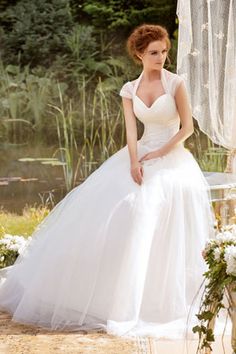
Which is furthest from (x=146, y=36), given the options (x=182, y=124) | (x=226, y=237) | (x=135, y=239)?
(x=226, y=237)

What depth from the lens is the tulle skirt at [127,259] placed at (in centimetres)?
413

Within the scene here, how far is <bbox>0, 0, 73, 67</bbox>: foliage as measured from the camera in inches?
471

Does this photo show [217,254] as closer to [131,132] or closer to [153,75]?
[131,132]

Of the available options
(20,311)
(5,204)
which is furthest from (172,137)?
(5,204)

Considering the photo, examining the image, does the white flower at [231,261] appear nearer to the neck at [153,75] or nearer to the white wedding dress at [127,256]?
the white wedding dress at [127,256]

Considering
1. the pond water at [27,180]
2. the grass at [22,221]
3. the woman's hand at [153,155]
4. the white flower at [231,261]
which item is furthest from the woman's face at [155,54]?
the pond water at [27,180]

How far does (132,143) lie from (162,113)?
186 millimetres

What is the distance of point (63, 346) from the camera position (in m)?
3.89

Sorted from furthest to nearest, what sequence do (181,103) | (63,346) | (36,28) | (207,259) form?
(36,28)
(181,103)
(63,346)
(207,259)

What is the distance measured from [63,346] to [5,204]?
435 centimetres

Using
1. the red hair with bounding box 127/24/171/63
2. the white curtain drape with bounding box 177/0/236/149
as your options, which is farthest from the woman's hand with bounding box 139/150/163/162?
the red hair with bounding box 127/24/171/63

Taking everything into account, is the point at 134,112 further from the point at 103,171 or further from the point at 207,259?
the point at 207,259

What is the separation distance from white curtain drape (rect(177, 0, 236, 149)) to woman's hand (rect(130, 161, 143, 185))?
33cm

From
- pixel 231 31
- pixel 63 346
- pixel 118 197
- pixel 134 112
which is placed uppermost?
pixel 231 31
